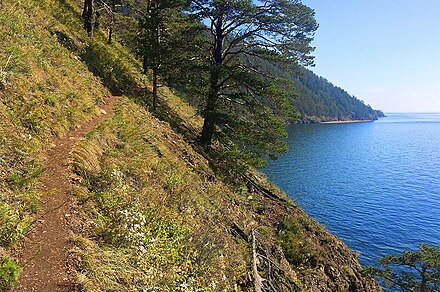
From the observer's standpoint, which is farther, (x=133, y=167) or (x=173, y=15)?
(x=173, y=15)

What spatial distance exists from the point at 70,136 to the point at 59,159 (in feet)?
5.42

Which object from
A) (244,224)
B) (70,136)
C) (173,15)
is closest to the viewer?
(70,136)

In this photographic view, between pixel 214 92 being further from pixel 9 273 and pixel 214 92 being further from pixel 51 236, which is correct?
pixel 9 273

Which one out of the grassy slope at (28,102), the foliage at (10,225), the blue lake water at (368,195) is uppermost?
the grassy slope at (28,102)

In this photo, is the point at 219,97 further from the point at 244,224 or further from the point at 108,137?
the point at 108,137

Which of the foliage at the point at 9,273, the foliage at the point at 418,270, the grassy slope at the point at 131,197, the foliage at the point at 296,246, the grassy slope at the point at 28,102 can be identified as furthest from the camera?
the foliage at the point at 418,270


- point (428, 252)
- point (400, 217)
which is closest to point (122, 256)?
point (428, 252)

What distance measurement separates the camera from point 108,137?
9.11 meters

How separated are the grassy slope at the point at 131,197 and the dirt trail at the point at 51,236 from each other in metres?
0.18

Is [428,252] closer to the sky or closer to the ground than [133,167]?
closer to the ground

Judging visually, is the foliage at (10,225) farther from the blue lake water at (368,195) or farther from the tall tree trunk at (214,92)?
the blue lake water at (368,195)

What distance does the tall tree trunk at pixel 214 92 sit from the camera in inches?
648

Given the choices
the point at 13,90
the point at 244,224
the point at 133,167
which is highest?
the point at 13,90

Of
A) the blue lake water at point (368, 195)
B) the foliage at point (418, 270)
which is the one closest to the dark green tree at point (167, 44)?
the foliage at point (418, 270)
